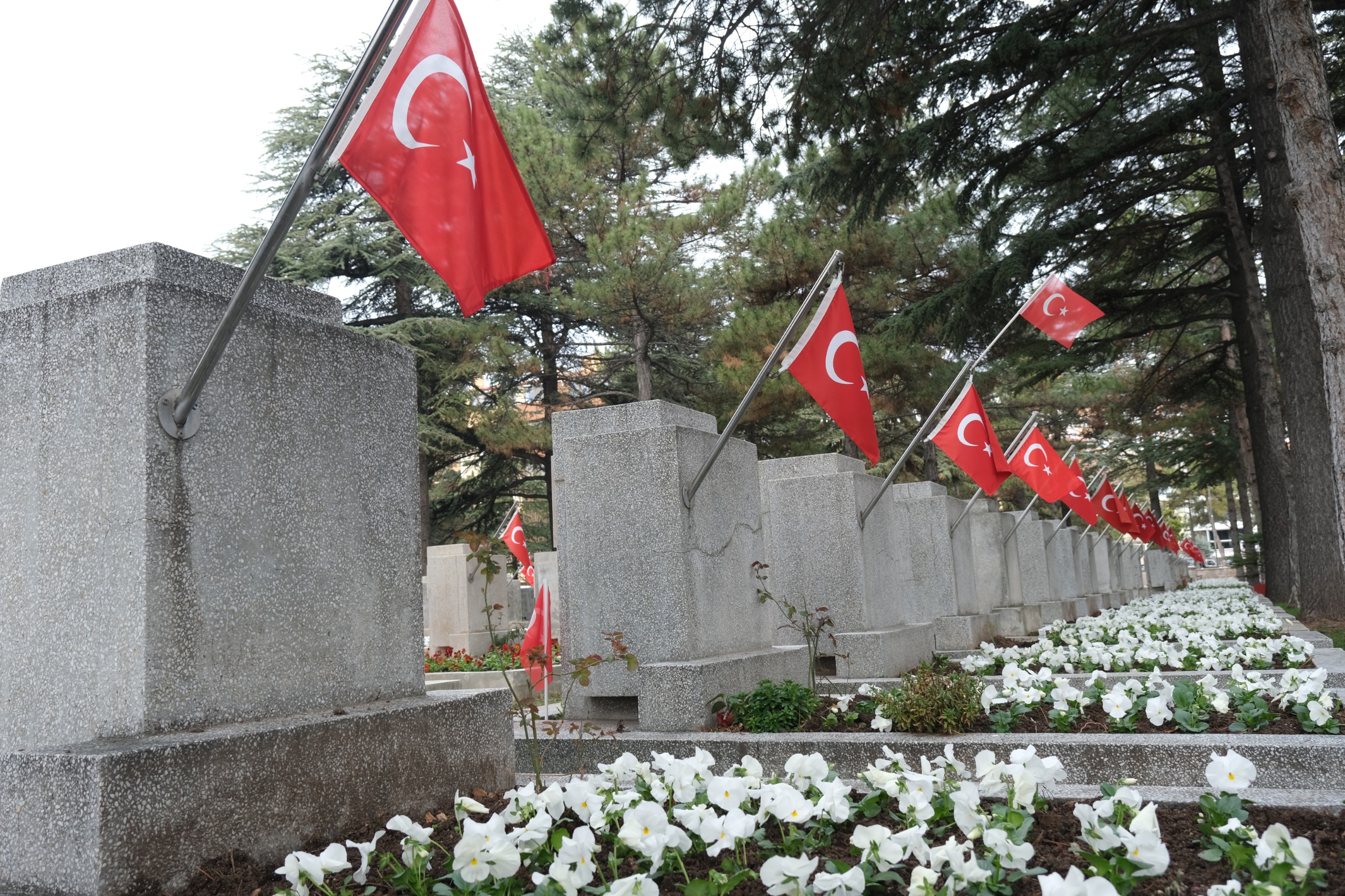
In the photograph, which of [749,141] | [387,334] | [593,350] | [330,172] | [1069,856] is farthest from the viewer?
[593,350]

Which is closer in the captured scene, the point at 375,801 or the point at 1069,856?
the point at 1069,856

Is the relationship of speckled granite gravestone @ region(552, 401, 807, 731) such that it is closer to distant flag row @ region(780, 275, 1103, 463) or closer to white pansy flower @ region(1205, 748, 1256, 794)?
distant flag row @ region(780, 275, 1103, 463)

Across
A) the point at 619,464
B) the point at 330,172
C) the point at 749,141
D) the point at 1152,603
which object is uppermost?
the point at 330,172

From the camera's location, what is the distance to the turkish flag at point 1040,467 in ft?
36.9

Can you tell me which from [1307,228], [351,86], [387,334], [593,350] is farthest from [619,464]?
[593,350]

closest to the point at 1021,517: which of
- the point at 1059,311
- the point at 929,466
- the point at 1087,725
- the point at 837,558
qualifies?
the point at 1059,311

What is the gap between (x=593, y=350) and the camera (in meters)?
27.9

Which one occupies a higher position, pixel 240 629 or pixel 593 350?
pixel 593 350

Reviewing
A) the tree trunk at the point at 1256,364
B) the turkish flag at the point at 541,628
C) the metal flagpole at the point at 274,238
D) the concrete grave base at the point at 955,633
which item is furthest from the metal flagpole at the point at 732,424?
the tree trunk at the point at 1256,364

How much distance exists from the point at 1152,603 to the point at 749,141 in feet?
35.5

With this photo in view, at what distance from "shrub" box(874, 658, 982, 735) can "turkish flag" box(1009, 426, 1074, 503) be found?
630 centimetres

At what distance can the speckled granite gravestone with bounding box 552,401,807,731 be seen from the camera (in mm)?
5773

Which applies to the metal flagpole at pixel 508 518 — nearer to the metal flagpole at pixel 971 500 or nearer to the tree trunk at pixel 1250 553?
the metal flagpole at pixel 971 500

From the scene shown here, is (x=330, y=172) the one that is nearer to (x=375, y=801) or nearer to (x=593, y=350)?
(x=593, y=350)
